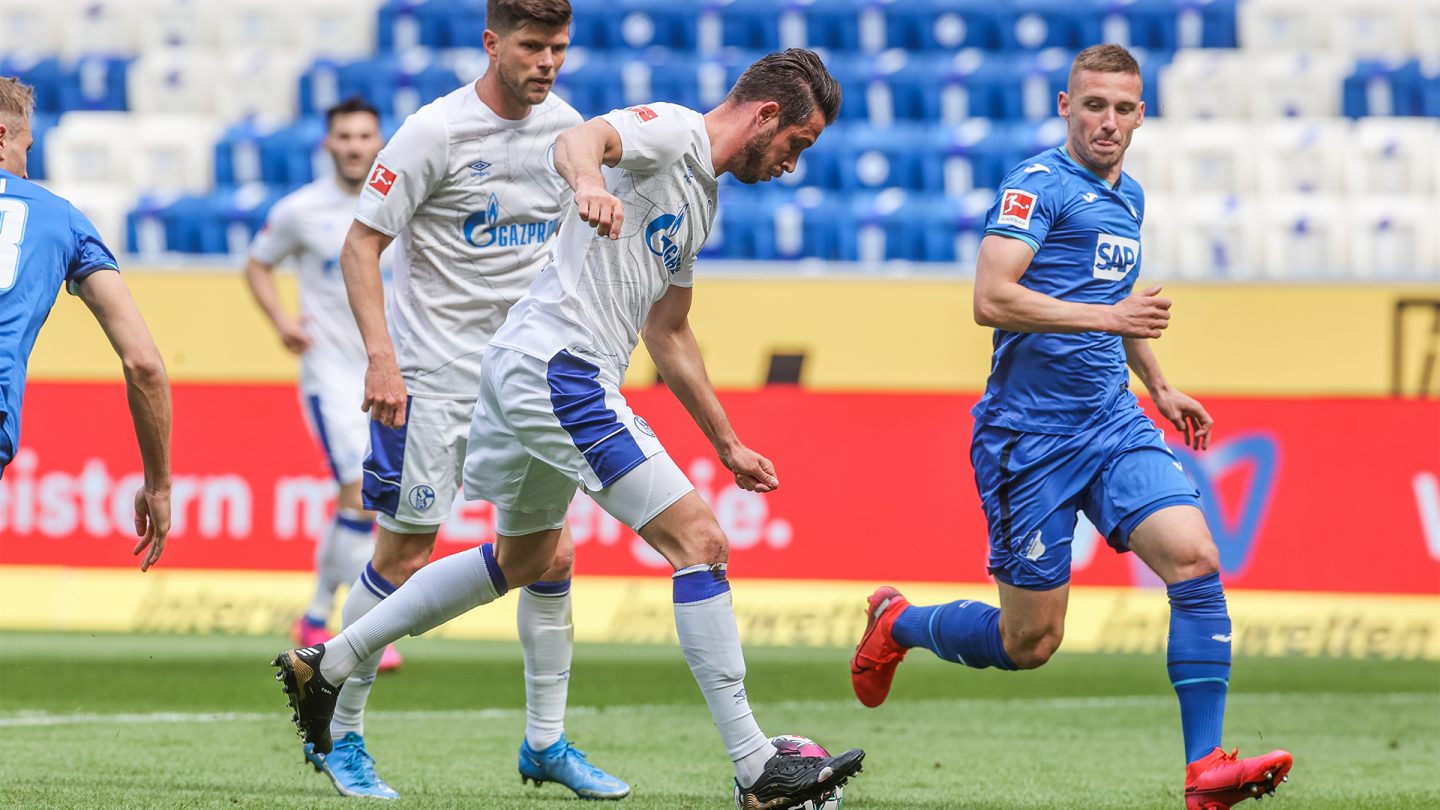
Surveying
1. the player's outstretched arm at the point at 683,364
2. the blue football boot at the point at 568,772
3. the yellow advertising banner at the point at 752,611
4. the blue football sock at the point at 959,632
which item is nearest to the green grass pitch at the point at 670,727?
the blue football boot at the point at 568,772

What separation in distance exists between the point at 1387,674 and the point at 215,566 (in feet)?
19.8

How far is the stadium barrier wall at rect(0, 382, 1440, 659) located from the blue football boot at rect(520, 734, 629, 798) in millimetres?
4206

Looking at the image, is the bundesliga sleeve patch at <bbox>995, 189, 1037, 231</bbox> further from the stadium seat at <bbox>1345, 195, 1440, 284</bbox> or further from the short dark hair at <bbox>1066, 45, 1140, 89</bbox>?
the stadium seat at <bbox>1345, 195, 1440, 284</bbox>

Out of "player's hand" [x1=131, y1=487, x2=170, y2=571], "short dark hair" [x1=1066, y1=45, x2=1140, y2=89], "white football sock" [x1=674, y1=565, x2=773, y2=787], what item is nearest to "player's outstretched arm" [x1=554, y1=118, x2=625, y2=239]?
"white football sock" [x1=674, y1=565, x2=773, y2=787]

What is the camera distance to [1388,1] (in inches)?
595

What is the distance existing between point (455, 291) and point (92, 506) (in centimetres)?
504

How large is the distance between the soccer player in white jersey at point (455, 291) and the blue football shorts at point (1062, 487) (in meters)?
1.30

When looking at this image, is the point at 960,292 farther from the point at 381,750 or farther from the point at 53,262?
the point at 53,262

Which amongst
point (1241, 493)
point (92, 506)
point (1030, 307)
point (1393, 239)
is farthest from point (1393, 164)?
point (1030, 307)

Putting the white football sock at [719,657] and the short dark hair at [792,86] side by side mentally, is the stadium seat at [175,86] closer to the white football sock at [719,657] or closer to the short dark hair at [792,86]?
the short dark hair at [792,86]

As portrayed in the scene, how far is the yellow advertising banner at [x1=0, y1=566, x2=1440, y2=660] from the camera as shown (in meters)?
9.27

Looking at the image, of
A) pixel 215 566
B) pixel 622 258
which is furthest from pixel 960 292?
pixel 622 258

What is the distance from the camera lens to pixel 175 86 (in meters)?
15.5

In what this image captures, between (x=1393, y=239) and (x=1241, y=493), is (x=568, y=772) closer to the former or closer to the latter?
(x=1241, y=493)
